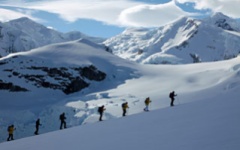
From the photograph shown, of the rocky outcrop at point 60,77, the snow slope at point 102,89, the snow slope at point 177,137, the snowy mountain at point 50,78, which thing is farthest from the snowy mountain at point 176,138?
the rocky outcrop at point 60,77

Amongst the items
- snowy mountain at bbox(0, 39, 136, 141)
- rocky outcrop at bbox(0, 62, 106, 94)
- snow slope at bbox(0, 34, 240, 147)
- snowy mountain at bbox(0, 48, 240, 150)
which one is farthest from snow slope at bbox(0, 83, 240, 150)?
rocky outcrop at bbox(0, 62, 106, 94)

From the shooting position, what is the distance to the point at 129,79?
8675 cm

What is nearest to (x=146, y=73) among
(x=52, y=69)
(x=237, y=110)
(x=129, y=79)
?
(x=129, y=79)

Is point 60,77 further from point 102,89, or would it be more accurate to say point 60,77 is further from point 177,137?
point 177,137

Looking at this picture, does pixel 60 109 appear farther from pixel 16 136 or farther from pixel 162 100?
Answer: pixel 162 100

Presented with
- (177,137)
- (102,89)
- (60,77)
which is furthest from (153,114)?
(60,77)

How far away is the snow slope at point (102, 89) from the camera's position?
205 feet

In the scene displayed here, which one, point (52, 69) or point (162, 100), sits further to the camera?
point (52, 69)

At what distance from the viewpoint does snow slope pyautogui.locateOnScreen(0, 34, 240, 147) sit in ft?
205

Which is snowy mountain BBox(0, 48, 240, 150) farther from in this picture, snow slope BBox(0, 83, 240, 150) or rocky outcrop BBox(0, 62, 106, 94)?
rocky outcrop BBox(0, 62, 106, 94)

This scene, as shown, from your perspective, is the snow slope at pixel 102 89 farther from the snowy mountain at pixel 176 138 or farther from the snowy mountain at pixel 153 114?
the snowy mountain at pixel 176 138

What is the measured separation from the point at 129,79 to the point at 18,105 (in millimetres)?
27740

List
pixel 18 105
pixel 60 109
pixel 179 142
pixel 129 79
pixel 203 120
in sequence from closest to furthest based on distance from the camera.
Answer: pixel 179 142 < pixel 203 120 < pixel 60 109 < pixel 18 105 < pixel 129 79

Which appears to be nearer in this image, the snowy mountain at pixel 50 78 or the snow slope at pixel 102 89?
the snow slope at pixel 102 89
